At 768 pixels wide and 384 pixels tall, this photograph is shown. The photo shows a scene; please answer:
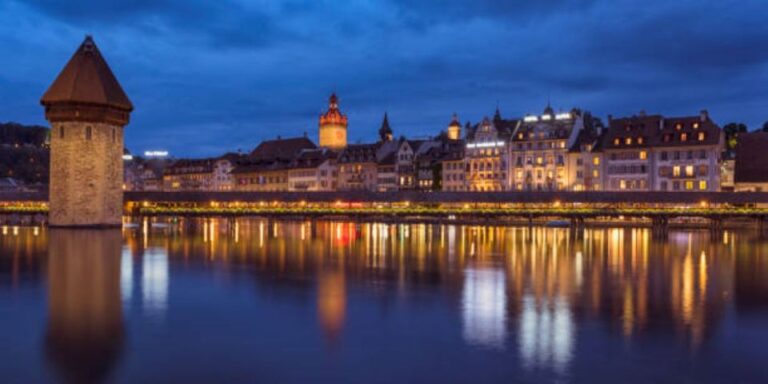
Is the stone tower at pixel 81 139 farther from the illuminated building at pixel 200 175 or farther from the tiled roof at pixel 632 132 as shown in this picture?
the illuminated building at pixel 200 175

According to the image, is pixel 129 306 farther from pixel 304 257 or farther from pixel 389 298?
pixel 304 257

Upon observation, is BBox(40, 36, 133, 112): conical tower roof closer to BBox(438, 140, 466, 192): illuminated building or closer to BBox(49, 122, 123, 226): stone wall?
BBox(49, 122, 123, 226): stone wall

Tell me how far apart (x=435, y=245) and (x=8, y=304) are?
22.9 m

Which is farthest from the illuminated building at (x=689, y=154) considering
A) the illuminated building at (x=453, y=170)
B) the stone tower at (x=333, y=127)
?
the stone tower at (x=333, y=127)

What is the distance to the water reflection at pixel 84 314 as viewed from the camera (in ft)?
39.7

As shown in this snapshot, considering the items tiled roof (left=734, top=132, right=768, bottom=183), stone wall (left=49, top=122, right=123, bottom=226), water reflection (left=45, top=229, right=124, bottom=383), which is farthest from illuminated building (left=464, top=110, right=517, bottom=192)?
water reflection (left=45, top=229, right=124, bottom=383)

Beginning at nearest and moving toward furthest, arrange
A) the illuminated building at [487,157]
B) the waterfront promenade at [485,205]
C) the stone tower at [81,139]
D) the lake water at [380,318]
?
the lake water at [380,318], the stone tower at [81,139], the waterfront promenade at [485,205], the illuminated building at [487,157]

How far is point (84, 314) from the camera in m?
16.6

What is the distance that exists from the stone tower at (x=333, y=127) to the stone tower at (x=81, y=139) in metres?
68.5

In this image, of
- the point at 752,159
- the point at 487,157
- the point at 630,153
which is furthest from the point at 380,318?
the point at 487,157

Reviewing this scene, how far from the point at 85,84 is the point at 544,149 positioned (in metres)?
42.7

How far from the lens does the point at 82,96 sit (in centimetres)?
4784

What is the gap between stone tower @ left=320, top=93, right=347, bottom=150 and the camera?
118 meters

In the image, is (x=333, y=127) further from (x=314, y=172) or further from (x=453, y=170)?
(x=453, y=170)
